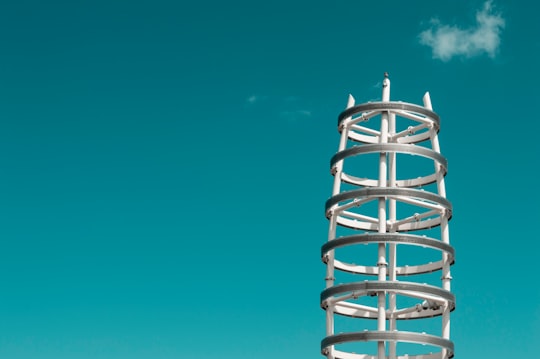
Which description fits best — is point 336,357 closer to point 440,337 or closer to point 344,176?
point 440,337

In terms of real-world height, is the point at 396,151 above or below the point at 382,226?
above

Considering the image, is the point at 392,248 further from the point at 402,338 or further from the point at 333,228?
the point at 402,338

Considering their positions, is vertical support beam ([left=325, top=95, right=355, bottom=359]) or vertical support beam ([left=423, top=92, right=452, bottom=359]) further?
vertical support beam ([left=325, top=95, right=355, bottom=359])

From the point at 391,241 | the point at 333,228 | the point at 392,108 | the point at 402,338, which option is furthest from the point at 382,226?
the point at 392,108

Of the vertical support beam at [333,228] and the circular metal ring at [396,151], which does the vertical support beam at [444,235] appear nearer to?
the circular metal ring at [396,151]

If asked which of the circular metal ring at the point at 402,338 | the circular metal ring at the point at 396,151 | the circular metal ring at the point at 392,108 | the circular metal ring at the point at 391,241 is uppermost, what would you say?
the circular metal ring at the point at 392,108

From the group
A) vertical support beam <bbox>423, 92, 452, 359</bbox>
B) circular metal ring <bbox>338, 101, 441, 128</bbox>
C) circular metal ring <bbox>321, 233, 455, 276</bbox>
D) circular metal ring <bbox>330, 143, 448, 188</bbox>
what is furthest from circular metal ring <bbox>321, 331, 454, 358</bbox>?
circular metal ring <bbox>338, 101, 441, 128</bbox>

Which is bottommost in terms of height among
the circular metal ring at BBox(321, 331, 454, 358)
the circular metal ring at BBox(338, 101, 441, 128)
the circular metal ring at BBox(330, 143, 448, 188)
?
the circular metal ring at BBox(321, 331, 454, 358)

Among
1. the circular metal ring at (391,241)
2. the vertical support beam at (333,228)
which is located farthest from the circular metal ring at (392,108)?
the circular metal ring at (391,241)

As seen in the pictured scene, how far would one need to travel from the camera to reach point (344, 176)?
528 feet

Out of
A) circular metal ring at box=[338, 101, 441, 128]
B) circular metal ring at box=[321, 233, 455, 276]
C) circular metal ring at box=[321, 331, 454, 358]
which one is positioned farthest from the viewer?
circular metal ring at box=[338, 101, 441, 128]

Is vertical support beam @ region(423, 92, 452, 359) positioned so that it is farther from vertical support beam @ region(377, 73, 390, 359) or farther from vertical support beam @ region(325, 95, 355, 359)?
vertical support beam @ region(325, 95, 355, 359)

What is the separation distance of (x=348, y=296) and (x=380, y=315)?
6.57 metres

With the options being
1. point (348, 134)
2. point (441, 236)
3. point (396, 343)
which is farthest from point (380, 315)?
point (348, 134)
